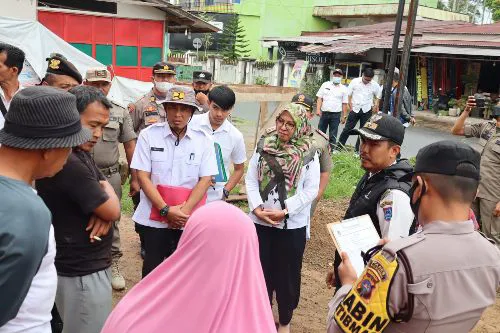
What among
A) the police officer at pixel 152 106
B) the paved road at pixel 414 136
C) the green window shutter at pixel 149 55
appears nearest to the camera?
the police officer at pixel 152 106

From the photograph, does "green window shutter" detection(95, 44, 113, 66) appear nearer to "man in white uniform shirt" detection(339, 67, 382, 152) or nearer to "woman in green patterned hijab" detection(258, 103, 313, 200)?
"man in white uniform shirt" detection(339, 67, 382, 152)

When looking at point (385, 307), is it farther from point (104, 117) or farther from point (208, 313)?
point (104, 117)

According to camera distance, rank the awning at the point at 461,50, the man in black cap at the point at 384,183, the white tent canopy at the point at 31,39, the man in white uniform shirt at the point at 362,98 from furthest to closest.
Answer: the awning at the point at 461,50 < the man in white uniform shirt at the point at 362,98 < the white tent canopy at the point at 31,39 < the man in black cap at the point at 384,183

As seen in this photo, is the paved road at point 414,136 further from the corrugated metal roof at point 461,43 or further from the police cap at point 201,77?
the police cap at point 201,77

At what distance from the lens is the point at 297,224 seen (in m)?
3.64

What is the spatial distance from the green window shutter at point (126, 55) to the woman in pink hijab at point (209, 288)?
1272 cm

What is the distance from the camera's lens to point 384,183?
8.89 feet

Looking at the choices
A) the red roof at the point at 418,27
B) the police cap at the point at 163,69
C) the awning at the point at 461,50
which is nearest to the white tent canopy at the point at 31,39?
the police cap at the point at 163,69

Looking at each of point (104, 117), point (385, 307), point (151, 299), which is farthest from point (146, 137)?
point (385, 307)

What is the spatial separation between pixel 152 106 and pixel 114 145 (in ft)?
3.01

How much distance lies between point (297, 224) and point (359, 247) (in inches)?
51.6

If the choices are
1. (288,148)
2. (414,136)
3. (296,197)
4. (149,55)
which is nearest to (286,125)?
(288,148)

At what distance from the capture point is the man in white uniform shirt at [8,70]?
3.86m

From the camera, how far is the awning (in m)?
16.2
